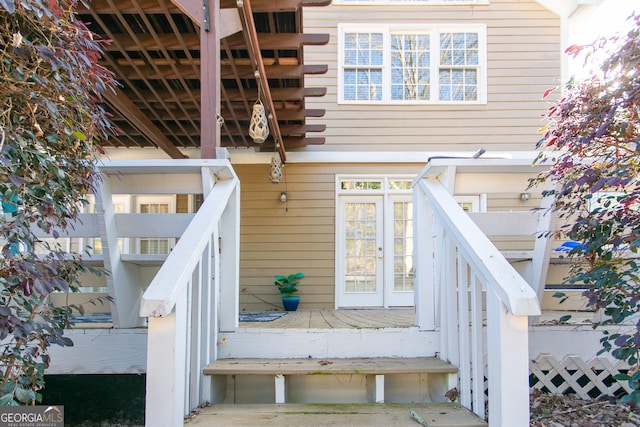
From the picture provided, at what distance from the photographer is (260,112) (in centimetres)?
386

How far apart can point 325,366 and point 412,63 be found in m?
5.43

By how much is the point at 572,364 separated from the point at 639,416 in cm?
36

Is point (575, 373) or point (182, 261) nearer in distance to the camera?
point (182, 261)

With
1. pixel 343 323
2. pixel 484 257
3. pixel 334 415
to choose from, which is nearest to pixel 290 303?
pixel 343 323

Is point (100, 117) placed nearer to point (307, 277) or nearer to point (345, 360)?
point (345, 360)

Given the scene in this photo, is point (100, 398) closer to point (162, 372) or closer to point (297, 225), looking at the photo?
point (162, 372)

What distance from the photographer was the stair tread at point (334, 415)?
180 centimetres

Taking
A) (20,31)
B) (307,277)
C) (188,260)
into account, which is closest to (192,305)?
(188,260)

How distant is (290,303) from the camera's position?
5762mm

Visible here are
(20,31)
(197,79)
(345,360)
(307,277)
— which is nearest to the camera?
(20,31)

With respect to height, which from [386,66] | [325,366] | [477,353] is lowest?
[325,366]

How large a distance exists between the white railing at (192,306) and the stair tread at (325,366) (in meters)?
0.13

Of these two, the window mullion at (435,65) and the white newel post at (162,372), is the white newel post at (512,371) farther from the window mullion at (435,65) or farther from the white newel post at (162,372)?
the window mullion at (435,65)

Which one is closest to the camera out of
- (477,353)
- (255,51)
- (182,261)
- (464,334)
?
(182,261)
